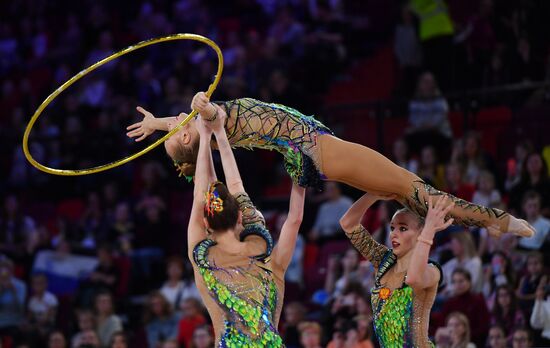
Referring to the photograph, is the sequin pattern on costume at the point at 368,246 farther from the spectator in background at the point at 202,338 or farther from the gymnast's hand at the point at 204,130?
the spectator in background at the point at 202,338

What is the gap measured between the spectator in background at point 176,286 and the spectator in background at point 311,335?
2126mm

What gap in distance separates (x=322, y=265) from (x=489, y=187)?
1.91 metres

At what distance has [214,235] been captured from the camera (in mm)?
6109

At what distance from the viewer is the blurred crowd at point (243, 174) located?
387 inches

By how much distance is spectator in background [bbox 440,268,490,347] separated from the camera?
9320mm

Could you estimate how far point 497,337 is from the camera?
28.8 feet

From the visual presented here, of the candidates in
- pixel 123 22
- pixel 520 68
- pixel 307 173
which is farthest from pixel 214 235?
pixel 123 22

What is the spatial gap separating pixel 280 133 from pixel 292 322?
390 centimetres

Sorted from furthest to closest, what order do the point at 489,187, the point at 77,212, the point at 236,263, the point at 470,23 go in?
the point at 77,212 → the point at 470,23 → the point at 489,187 → the point at 236,263

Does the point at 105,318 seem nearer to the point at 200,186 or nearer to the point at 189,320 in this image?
the point at 189,320

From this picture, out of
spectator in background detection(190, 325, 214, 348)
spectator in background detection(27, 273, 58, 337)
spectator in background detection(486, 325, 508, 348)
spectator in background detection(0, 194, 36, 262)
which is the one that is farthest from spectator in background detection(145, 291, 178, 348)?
spectator in background detection(486, 325, 508, 348)

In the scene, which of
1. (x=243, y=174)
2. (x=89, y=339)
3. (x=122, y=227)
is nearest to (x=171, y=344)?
(x=89, y=339)

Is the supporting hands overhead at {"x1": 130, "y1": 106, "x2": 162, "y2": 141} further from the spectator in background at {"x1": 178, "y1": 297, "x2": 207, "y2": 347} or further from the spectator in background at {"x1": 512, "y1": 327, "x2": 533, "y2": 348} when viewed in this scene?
the spectator in background at {"x1": 178, "y1": 297, "x2": 207, "y2": 347}

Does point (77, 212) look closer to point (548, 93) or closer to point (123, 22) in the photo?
point (123, 22)
